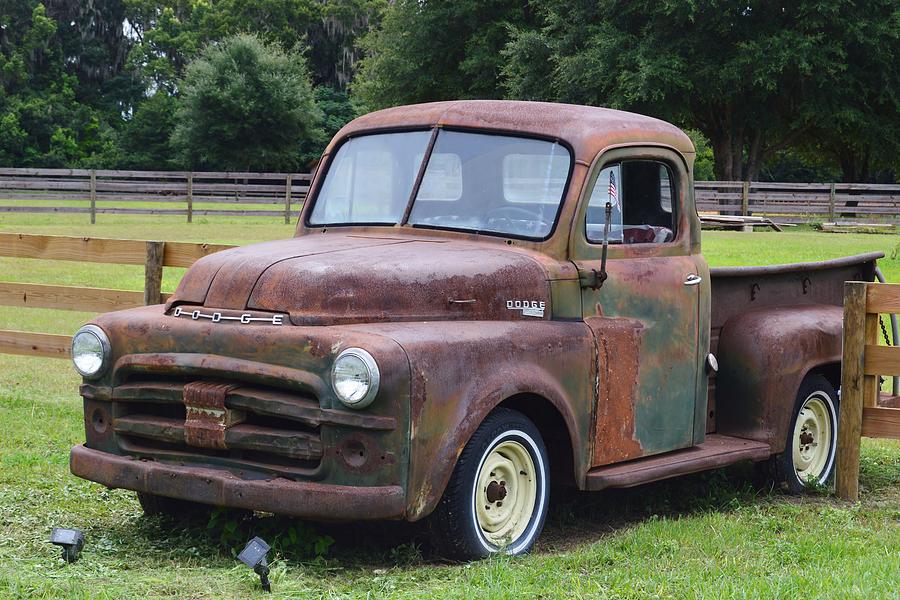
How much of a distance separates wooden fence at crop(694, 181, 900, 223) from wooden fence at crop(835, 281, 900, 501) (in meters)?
25.8

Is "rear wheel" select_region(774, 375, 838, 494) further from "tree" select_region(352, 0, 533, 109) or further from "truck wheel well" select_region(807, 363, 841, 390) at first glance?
"tree" select_region(352, 0, 533, 109)

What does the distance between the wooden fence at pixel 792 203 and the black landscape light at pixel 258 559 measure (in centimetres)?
2862

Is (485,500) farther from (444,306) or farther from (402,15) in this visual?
(402,15)

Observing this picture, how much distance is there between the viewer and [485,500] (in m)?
5.17

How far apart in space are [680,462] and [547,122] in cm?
179

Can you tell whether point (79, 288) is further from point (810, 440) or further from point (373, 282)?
point (810, 440)

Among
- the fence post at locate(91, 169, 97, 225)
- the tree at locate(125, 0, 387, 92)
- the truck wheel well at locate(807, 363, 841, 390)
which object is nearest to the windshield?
the truck wheel well at locate(807, 363, 841, 390)

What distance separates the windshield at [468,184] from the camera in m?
5.84

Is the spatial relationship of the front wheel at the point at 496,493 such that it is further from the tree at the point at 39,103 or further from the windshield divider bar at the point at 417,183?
the tree at the point at 39,103

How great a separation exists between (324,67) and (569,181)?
6607cm

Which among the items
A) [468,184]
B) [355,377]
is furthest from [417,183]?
[355,377]

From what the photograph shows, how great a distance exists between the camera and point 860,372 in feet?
22.2

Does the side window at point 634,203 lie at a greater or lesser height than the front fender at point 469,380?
greater

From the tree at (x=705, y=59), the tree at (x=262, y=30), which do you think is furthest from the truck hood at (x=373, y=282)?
the tree at (x=262, y=30)
